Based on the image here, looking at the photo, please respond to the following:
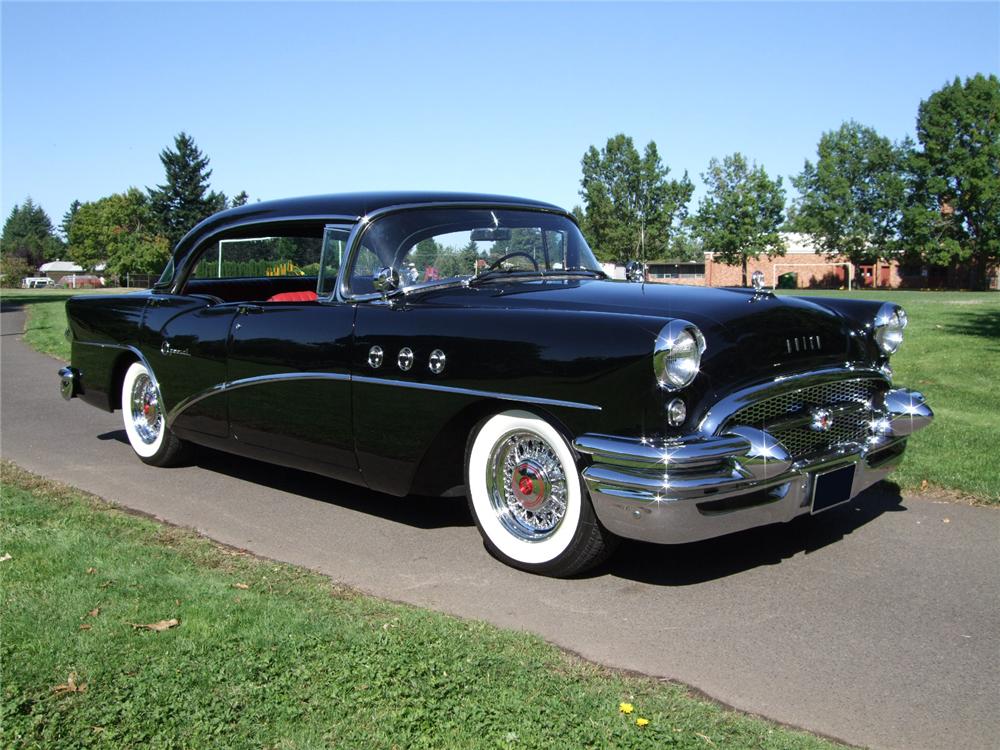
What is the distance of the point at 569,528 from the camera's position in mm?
3945

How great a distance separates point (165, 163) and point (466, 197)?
246 ft

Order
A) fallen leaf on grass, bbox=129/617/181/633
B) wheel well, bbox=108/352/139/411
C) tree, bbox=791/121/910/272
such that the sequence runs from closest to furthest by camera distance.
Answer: fallen leaf on grass, bbox=129/617/181/633
wheel well, bbox=108/352/139/411
tree, bbox=791/121/910/272

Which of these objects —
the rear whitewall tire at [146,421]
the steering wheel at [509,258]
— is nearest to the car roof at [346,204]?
the steering wheel at [509,258]

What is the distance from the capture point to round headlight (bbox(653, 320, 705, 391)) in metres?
3.57

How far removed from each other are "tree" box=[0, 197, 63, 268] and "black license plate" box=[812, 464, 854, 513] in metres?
138

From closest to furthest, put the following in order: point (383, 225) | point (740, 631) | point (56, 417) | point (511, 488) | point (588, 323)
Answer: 1. point (740, 631)
2. point (588, 323)
3. point (511, 488)
4. point (383, 225)
5. point (56, 417)

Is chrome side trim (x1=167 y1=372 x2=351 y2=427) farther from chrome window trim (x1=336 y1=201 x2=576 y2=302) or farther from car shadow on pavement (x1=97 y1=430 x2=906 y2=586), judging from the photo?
car shadow on pavement (x1=97 y1=430 x2=906 y2=586)

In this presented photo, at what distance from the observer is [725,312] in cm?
402

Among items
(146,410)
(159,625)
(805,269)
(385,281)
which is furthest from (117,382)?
(805,269)

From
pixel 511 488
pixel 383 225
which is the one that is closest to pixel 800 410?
pixel 511 488

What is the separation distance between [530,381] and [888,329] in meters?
2.06

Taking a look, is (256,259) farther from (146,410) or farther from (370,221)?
(370,221)

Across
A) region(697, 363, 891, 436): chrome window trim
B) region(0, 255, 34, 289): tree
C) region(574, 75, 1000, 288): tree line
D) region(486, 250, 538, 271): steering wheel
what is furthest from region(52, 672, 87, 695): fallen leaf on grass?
region(0, 255, 34, 289): tree

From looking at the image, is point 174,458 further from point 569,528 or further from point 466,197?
point 569,528
